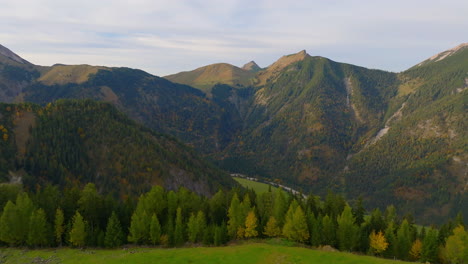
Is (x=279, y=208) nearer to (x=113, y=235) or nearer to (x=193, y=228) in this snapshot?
(x=193, y=228)

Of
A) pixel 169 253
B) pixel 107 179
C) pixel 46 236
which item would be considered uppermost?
pixel 169 253

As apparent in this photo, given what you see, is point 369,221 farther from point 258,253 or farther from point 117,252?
point 117,252

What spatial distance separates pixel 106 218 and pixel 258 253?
164 feet

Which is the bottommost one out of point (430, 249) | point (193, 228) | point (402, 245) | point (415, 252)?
point (415, 252)

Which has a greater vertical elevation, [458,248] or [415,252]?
[458,248]

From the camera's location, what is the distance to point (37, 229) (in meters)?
78.4

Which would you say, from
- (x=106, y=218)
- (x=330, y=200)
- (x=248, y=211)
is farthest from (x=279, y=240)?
(x=106, y=218)

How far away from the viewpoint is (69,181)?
182 metres

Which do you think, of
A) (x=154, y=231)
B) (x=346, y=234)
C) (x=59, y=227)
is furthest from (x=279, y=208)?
(x=59, y=227)

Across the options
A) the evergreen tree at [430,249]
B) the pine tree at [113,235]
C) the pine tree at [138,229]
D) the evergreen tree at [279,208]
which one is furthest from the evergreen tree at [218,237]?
the evergreen tree at [430,249]

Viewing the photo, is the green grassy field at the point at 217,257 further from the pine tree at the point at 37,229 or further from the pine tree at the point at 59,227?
the pine tree at the point at 59,227

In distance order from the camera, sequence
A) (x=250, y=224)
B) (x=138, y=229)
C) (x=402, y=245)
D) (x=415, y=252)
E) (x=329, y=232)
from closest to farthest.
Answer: (x=138, y=229), (x=329, y=232), (x=250, y=224), (x=402, y=245), (x=415, y=252)

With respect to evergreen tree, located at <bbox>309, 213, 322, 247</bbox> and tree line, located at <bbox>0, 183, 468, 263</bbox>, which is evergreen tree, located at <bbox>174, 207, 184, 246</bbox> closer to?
tree line, located at <bbox>0, 183, 468, 263</bbox>

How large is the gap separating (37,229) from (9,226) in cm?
653
